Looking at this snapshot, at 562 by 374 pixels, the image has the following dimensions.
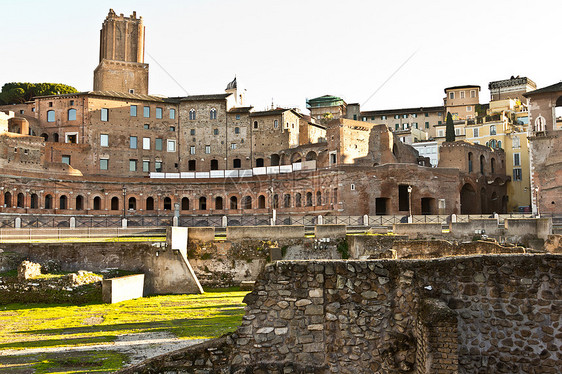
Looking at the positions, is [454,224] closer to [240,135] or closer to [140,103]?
[240,135]

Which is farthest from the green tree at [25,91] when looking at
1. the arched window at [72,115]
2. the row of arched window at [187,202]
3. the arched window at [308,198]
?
the arched window at [308,198]

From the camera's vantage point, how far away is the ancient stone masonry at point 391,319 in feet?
31.2

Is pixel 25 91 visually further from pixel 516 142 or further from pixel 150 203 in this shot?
pixel 516 142

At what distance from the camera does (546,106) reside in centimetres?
5828

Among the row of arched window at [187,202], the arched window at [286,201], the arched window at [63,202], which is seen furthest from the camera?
the arched window at [286,201]

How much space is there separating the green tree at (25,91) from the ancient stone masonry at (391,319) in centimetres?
8209

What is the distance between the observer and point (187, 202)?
67.3 m

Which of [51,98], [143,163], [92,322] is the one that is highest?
[51,98]

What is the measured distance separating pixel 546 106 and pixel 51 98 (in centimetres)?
6240

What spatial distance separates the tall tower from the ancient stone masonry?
7474cm

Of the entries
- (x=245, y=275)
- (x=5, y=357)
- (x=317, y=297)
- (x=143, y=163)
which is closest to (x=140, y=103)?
(x=143, y=163)

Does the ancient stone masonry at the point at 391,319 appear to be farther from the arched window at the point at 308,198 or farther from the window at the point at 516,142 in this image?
the window at the point at 516,142

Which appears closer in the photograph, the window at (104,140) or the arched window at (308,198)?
the arched window at (308,198)

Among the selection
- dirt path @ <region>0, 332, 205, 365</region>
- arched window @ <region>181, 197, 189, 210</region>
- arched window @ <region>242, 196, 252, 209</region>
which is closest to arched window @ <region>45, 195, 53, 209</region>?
arched window @ <region>181, 197, 189, 210</region>
